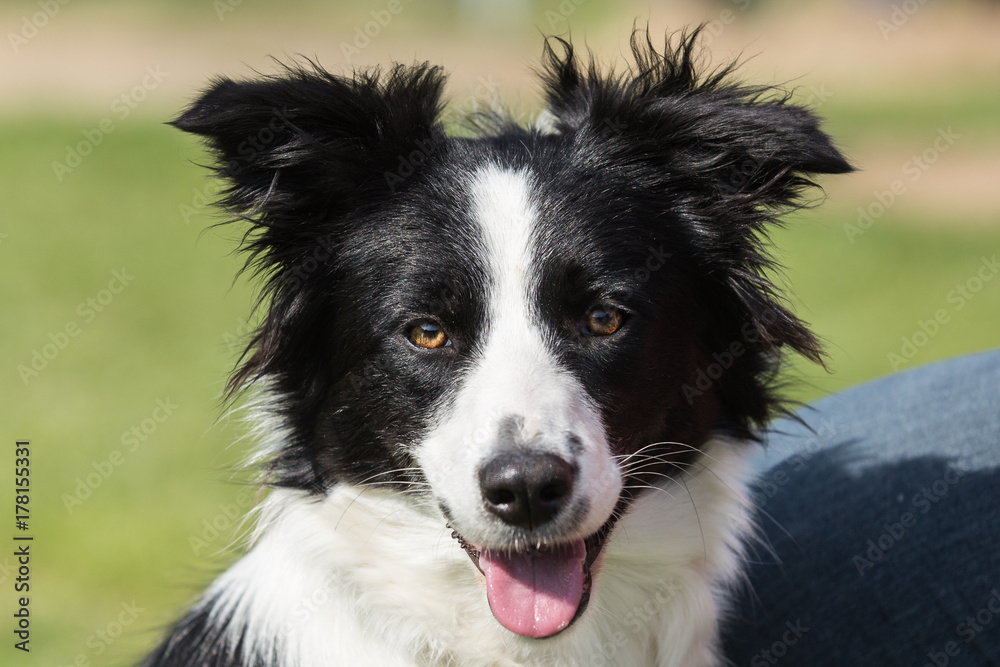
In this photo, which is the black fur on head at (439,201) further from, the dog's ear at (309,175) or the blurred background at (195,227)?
the blurred background at (195,227)

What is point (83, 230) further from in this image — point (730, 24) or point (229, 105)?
point (730, 24)

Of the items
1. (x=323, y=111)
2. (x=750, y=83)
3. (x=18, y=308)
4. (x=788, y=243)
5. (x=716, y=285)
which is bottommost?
(x=18, y=308)

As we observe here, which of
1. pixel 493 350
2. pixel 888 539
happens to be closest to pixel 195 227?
pixel 493 350

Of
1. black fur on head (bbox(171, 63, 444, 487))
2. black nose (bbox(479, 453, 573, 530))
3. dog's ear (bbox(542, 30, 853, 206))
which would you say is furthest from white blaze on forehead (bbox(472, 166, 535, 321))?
black nose (bbox(479, 453, 573, 530))

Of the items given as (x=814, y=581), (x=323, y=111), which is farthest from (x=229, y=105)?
(x=814, y=581)

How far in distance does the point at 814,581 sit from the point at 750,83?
6.11 feet

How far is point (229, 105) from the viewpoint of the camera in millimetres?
3043

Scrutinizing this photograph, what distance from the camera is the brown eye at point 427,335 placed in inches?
130

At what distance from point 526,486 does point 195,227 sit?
12.3 meters

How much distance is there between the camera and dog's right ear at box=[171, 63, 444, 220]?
3219mm

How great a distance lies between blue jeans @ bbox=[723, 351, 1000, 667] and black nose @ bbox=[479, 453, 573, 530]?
116cm

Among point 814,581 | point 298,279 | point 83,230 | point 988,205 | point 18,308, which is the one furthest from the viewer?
point 988,205

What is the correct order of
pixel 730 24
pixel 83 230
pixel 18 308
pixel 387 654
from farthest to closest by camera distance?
pixel 730 24, pixel 83 230, pixel 18 308, pixel 387 654

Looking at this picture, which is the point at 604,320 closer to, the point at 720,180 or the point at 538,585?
the point at 720,180
